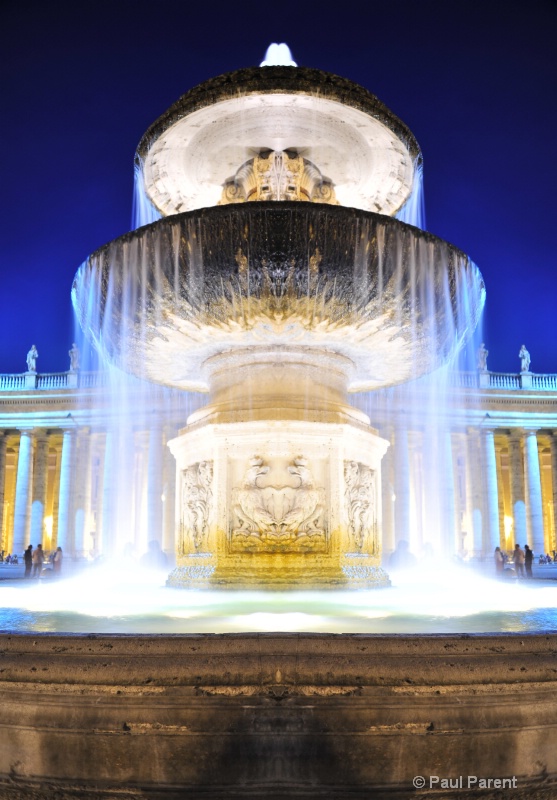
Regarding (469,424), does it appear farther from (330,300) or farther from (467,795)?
(467,795)

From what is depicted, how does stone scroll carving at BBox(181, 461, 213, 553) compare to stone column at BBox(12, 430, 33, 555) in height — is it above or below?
below

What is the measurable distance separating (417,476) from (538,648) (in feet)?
153

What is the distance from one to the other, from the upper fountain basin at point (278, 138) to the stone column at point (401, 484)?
34.5 metres

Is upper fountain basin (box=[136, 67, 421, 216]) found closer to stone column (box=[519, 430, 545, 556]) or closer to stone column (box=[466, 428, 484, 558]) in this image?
stone column (box=[466, 428, 484, 558])

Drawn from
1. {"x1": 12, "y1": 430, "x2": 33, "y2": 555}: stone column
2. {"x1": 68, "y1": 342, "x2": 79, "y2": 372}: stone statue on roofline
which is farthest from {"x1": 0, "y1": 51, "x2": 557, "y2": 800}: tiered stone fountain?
{"x1": 68, "y1": 342, "x2": 79, "y2": 372}: stone statue on roofline

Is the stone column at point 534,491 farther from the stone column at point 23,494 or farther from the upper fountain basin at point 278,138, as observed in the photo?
the upper fountain basin at point 278,138

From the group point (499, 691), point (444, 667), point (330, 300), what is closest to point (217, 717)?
point (444, 667)

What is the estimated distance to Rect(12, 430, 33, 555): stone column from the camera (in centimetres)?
4894

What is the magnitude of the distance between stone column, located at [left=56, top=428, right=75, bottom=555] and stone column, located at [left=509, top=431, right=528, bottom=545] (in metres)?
28.8

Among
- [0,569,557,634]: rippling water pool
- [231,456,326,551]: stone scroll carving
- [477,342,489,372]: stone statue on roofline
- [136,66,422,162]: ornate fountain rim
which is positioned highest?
[477,342,489,372]: stone statue on roofline

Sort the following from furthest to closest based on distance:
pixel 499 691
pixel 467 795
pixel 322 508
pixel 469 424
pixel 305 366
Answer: pixel 469 424 → pixel 305 366 → pixel 322 508 → pixel 499 691 → pixel 467 795

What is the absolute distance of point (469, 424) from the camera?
4834 cm

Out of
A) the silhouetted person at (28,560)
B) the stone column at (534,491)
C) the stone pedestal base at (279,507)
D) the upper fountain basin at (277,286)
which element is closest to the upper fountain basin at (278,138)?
the upper fountain basin at (277,286)

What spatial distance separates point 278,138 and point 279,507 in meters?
4.97
